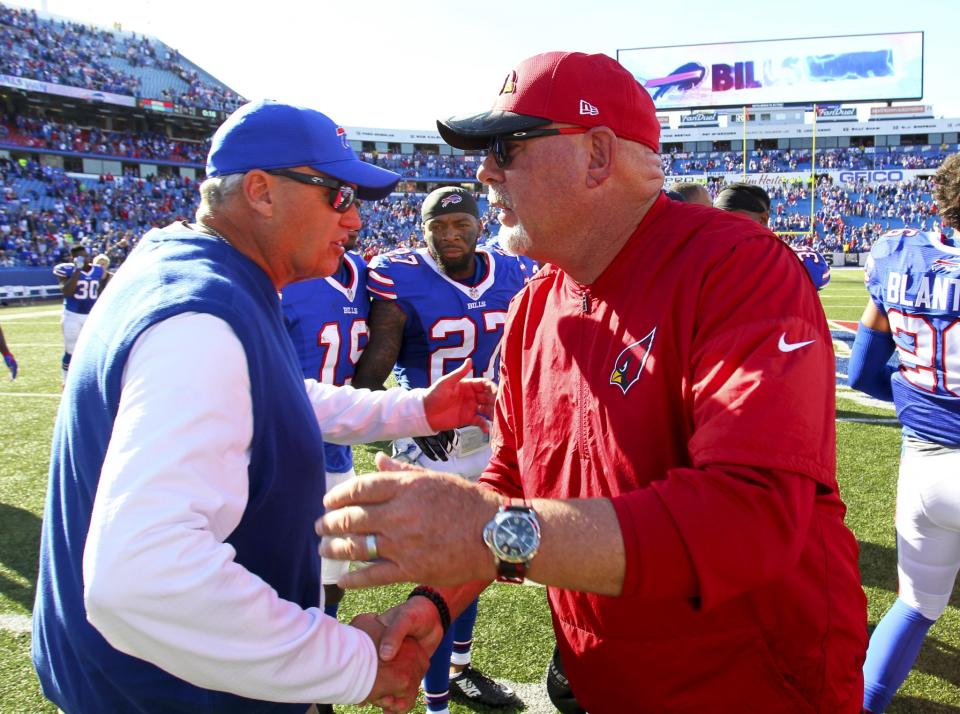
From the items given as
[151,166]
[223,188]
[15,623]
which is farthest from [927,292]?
[151,166]

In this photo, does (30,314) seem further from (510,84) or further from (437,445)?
(510,84)

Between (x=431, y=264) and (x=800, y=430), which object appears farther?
(x=431, y=264)

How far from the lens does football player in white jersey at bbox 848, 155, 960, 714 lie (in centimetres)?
286

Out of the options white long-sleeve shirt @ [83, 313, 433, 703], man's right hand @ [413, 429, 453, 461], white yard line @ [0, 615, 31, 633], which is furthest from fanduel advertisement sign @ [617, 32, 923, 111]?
white long-sleeve shirt @ [83, 313, 433, 703]

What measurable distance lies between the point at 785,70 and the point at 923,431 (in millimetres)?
65437

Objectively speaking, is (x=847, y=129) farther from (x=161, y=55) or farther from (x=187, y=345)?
(x=187, y=345)

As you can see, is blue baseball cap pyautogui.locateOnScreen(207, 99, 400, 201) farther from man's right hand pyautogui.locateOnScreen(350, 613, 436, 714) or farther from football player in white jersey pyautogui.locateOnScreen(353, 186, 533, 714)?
football player in white jersey pyautogui.locateOnScreen(353, 186, 533, 714)

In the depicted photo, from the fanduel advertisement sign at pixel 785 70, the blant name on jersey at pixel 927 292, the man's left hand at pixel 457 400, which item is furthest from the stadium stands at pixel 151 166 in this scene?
the blant name on jersey at pixel 927 292

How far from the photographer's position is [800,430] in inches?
48.4

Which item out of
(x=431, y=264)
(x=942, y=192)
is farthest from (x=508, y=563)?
(x=431, y=264)

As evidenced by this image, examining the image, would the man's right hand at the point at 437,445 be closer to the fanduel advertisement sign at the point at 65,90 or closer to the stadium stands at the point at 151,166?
the stadium stands at the point at 151,166

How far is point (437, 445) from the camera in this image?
4.12 metres

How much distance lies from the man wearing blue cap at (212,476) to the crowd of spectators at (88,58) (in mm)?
50275

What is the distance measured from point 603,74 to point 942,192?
2.20 metres
